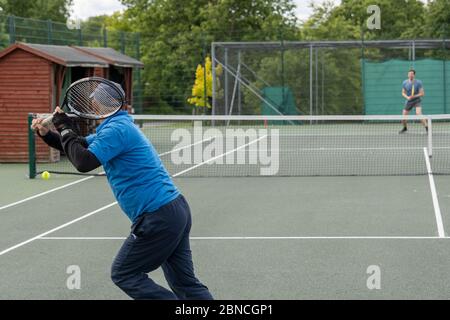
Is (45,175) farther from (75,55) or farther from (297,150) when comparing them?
(297,150)

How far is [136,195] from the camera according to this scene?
262 inches

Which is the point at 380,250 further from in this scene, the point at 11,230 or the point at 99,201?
the point at 99,201

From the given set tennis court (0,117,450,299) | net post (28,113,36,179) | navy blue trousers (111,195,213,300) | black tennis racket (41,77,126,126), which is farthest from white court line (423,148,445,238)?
net post (28,113,36,179)

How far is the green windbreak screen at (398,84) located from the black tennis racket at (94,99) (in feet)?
92.9

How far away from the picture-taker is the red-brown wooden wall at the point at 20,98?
21.4 m

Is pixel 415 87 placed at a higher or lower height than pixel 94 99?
higher

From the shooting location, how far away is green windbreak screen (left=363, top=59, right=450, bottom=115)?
3428cm

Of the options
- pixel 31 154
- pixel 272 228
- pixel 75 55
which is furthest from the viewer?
pixel 75 55

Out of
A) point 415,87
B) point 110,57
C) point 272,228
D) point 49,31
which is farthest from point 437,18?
point 272,228

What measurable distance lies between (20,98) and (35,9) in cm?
4556

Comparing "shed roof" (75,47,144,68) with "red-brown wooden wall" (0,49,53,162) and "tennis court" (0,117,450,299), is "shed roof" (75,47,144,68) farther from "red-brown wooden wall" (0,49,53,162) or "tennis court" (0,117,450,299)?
"tennis court" (0,117,450,299)

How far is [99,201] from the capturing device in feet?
49.1

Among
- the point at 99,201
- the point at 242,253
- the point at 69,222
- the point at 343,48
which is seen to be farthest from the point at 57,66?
the point at 343,48

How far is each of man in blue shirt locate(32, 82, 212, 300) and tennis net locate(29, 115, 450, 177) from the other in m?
11.1
